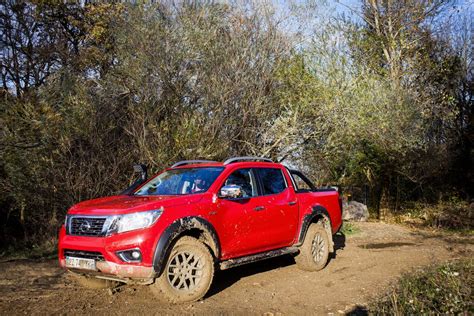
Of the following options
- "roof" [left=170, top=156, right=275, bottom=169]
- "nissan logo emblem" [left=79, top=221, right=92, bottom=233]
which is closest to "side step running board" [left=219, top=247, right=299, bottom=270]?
"roof" [left=170, top=156, right=275, bottom=169]

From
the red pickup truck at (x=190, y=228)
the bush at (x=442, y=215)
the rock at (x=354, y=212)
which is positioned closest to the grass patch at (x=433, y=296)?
the red pickup truck at (x=190, y=228)

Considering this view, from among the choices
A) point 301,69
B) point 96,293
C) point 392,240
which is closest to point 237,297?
point 96,293

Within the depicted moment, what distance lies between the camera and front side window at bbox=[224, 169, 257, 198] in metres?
6.74

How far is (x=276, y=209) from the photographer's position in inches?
277

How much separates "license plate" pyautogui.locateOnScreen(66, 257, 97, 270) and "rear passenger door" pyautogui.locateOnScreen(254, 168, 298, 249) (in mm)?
2409

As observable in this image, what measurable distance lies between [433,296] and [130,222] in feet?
11.2

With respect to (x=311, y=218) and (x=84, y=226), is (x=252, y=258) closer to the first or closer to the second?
(x=311, y=218)

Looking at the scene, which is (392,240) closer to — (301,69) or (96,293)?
(301,69)

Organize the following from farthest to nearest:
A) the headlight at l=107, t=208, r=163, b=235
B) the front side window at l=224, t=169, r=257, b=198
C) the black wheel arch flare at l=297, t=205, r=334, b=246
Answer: the black wheel arch flare at l=297, t=205, r=334, b=246 → the front side window at l=224, t=169, r=257, b=198 → the headlight at l=107, t=208, r=163, b=235

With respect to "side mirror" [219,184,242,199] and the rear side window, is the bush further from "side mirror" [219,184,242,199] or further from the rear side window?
"side mirror" [219,184,242,199]

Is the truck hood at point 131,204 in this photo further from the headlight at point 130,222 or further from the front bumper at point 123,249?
the front bumper at point 123,249

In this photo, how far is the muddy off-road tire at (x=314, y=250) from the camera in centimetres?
757

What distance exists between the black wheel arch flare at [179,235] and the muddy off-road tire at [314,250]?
6.75 ft

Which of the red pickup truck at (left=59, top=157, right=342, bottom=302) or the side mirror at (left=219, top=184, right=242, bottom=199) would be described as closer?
the red pickup truck at (left=59, top=157, right=342, bottom=302)
